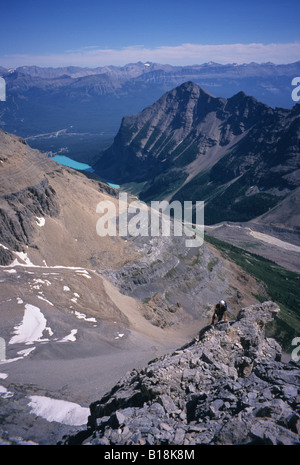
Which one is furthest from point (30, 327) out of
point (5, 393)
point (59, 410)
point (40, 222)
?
point (40, 222)

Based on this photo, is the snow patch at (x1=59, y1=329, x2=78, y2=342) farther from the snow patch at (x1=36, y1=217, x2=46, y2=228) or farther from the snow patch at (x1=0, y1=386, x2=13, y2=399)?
the snow patch at (x1=36, y1=217, x2=46, y2=228)

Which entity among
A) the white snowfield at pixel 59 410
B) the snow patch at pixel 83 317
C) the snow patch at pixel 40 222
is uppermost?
the snow patch at pixel 40 222

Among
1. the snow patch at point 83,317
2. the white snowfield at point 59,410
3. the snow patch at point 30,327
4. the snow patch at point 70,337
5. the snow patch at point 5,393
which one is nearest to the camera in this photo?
the white snowfield at point 59,410

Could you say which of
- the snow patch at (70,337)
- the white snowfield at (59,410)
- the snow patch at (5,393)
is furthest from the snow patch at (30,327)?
the white snowfield at (59,410)

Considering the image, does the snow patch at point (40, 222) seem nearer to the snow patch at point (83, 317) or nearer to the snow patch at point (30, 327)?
the snow patch at point (83, 317)

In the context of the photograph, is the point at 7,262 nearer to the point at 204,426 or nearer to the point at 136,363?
the point at 136,363

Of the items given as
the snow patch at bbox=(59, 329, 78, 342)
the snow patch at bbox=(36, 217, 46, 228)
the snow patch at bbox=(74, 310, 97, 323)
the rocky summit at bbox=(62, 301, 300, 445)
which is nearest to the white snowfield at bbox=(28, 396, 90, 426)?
Answer: the rocky summit at bbox=(62, 301, 300, 445)

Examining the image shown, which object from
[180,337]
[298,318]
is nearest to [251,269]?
[298,318]
